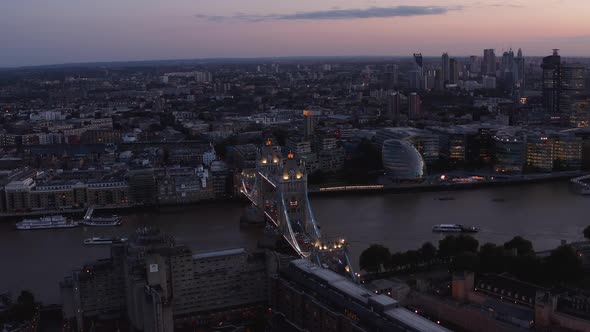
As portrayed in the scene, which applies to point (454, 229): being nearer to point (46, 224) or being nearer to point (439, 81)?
point (46, 224)

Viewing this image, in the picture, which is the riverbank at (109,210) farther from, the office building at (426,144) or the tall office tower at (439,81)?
the tall office tower at (439,81)

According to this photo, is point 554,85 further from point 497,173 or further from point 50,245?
point 50,245

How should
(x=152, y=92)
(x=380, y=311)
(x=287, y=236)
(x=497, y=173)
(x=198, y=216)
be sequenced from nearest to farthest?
(x=380, y=311), (x=287, y=236), (x=198, y=216), (x=497, y=173), (x=152, y=92)

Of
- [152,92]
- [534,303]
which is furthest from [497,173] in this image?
[152,92]

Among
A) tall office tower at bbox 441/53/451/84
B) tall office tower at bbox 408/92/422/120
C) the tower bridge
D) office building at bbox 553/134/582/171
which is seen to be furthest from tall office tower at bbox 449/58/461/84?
the tower bridge

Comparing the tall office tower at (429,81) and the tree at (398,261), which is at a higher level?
the tall office tower at (429,81)

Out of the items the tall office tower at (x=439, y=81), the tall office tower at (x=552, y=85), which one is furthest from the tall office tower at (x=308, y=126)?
the tall office tower at (x=439, y=81)

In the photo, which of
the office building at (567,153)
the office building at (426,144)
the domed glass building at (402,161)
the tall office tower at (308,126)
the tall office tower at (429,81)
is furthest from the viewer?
the tall office tower at (429,81)

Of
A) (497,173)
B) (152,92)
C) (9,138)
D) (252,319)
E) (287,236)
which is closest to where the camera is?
(252,319)
